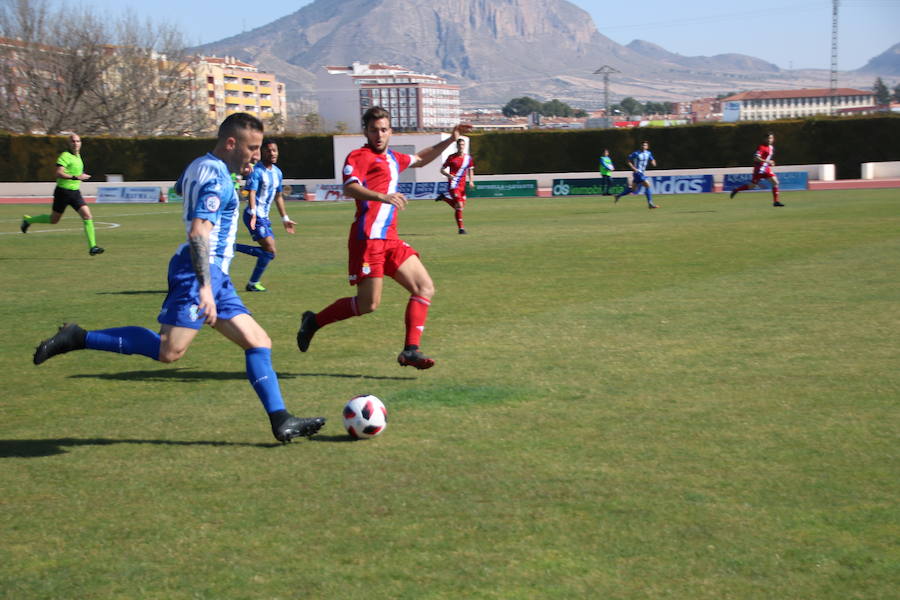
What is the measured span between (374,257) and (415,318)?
62 cm

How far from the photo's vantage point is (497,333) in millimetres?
10219

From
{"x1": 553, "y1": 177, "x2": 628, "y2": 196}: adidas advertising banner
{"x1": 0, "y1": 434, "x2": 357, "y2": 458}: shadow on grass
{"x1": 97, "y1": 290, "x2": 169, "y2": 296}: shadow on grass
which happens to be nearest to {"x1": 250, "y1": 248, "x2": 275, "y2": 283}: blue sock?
{"x1": 97, "y1": 290, "x2": 169, "y2": 296}: shadow on grass

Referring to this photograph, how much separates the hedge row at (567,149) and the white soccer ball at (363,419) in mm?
48299

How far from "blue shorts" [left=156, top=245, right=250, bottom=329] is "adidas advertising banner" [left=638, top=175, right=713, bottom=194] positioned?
3843 cm

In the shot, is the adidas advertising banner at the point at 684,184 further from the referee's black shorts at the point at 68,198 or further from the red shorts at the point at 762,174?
the referee's black shorts at the point at 68,198

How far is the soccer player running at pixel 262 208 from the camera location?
1382 centimetres

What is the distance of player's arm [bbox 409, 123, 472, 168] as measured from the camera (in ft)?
28.6

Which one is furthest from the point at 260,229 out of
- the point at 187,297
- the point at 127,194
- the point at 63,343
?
the point at 127,194

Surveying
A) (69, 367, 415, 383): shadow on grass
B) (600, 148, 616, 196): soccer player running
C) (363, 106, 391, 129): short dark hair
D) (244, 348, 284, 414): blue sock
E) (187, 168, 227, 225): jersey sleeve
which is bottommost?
(69, 367, 415, 383): shadow on grass

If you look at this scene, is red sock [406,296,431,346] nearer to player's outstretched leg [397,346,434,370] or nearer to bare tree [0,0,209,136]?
player's outstretched leg [397,346,434,370]

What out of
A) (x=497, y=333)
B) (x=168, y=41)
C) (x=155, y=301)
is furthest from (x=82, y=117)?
(x=497, y=333)

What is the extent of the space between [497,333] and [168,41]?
7103 cm

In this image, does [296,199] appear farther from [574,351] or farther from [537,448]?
[537,448]

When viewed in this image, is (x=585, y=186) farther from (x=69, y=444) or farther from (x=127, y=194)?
(x=69, y=444)
